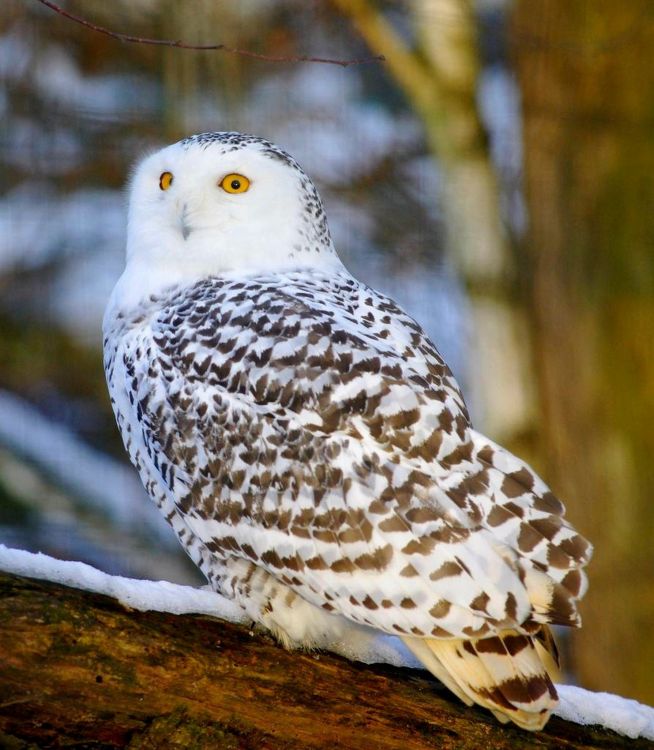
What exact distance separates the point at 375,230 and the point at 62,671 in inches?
167

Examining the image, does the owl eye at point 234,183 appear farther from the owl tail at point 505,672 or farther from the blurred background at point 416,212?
the blurred background at point 416,212

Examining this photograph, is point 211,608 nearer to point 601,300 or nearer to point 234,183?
point 234,183

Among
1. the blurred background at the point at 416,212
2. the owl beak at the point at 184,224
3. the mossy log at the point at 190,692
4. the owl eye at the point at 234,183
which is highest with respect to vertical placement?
the blurred background at the point at 416,212

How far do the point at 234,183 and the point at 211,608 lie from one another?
1.04 m

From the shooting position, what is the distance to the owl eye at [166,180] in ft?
9.41

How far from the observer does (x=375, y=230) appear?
6000mm

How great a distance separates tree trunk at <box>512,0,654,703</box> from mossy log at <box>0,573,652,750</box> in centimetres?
249

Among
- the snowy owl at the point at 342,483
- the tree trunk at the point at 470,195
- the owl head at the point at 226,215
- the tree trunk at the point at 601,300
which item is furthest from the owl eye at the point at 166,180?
the tree trunk at the point at 470,195

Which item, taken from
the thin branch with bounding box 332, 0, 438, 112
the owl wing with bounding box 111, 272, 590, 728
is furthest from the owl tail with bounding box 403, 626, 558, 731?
the thin branch with bounding box 332, 0, 438, 112

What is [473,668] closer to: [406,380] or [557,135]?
[406,380]

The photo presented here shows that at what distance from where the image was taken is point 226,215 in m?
2.78

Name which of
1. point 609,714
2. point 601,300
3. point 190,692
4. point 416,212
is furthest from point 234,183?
point 416,212

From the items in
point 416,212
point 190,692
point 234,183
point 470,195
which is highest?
point 416,212

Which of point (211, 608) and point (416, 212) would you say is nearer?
point (211, 608)
